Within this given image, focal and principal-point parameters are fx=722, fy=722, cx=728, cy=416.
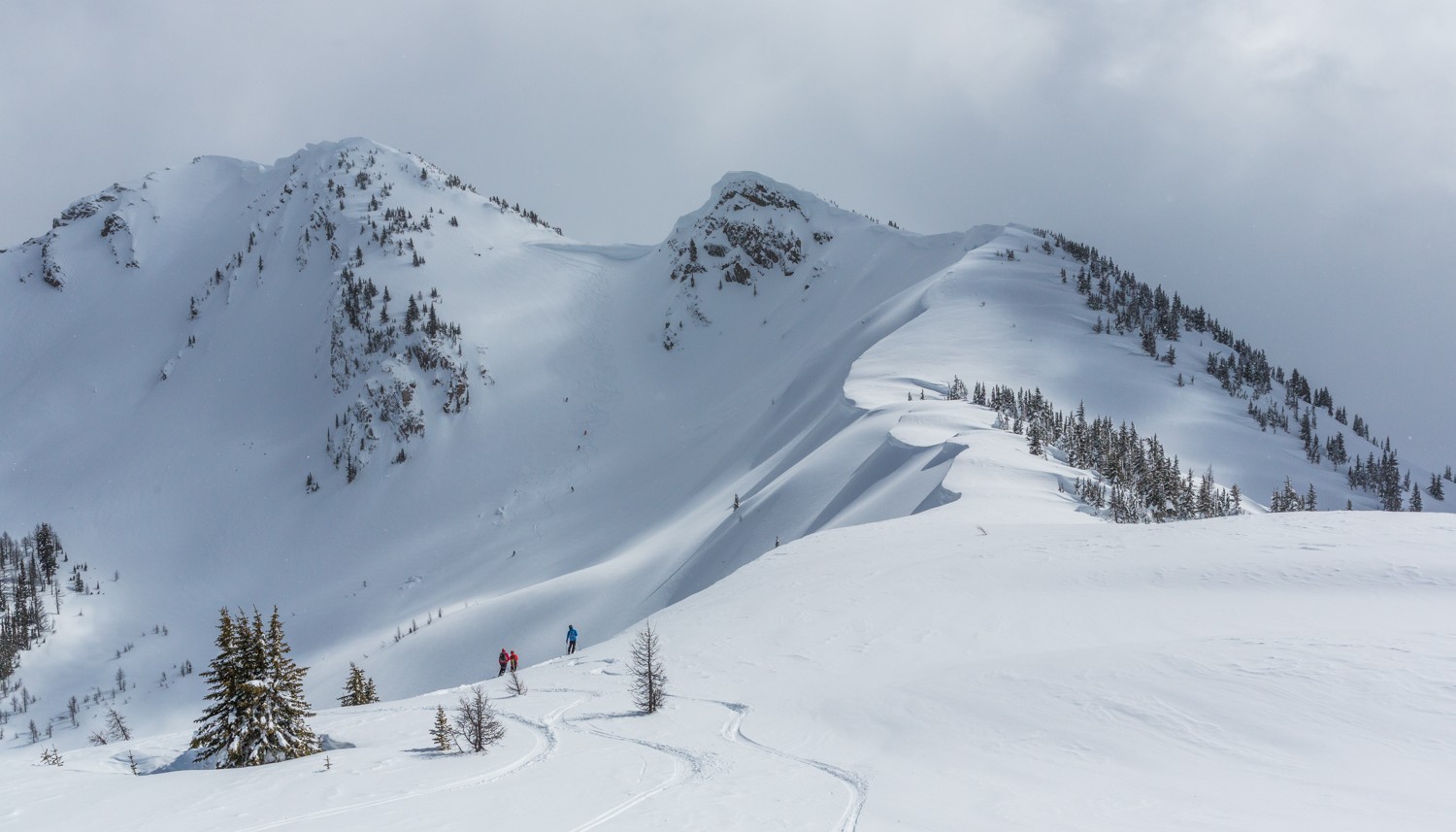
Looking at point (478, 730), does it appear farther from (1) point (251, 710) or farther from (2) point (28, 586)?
(2) point (28, 586)

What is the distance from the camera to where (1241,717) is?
11016mm

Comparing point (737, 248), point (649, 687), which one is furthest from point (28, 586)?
point (649, 687)

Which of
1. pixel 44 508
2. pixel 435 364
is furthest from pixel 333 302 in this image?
pixel 44 508

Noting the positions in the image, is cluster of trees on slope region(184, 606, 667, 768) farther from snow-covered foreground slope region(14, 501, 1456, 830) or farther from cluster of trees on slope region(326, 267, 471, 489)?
cluster of trees on slope region(326, 267, 471, 489)

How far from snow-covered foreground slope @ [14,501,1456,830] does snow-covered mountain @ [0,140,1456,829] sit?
14cm

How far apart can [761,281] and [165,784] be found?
134m

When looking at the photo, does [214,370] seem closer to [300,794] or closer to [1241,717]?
[300,794]

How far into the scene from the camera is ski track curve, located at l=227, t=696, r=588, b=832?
9133 millimetres

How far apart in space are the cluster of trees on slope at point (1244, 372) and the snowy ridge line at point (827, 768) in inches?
2911

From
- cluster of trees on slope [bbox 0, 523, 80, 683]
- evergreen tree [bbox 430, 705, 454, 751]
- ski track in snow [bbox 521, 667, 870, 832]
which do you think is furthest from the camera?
cluster of trees on slope [bbox 0, 523, 80, 683]

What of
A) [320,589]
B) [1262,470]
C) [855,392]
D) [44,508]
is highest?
[855,392]

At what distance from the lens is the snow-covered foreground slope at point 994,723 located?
8992mm

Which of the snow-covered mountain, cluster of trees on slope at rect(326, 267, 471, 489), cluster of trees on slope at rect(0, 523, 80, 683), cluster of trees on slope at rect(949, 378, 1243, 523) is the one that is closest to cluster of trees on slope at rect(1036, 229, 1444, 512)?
the snow-covered mountain

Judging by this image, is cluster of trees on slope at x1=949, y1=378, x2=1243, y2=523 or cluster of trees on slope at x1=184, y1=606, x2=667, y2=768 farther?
cluster of trees on slope at x1=949, y1=378, x2=1243, y2=523
